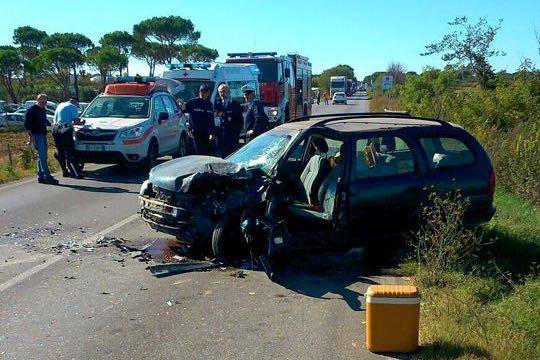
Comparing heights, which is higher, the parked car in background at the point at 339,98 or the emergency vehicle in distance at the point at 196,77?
the emergency vehicle in distance at the point at 196,77

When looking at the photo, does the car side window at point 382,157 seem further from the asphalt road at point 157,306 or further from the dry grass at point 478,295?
the asphalt road at point 157,306

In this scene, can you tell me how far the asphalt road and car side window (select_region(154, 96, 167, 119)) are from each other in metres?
6.14

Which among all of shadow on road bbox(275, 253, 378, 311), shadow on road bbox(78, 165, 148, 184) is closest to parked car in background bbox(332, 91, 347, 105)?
shadow on road bbox(78, 165, 148, 184)

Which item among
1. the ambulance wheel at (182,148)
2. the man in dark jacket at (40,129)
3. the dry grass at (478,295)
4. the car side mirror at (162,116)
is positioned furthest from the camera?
the ambulance wheel at (182,148)

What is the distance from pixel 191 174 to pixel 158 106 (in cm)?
781

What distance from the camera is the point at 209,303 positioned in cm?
544

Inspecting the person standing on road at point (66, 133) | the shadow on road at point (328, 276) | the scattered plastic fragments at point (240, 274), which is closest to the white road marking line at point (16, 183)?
the person standing on road at point (66, 133)

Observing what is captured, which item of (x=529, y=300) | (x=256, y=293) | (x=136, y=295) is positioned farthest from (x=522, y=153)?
(x=136, y=295)

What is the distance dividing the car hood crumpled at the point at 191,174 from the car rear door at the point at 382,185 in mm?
1252

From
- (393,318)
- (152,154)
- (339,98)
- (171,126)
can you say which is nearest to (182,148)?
(171,126)

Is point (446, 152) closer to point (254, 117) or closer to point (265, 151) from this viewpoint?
point (265, 151)

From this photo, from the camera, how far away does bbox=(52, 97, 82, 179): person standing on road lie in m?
12.4

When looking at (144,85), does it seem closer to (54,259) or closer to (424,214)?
(54,259)

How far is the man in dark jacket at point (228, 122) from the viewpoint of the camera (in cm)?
1170
